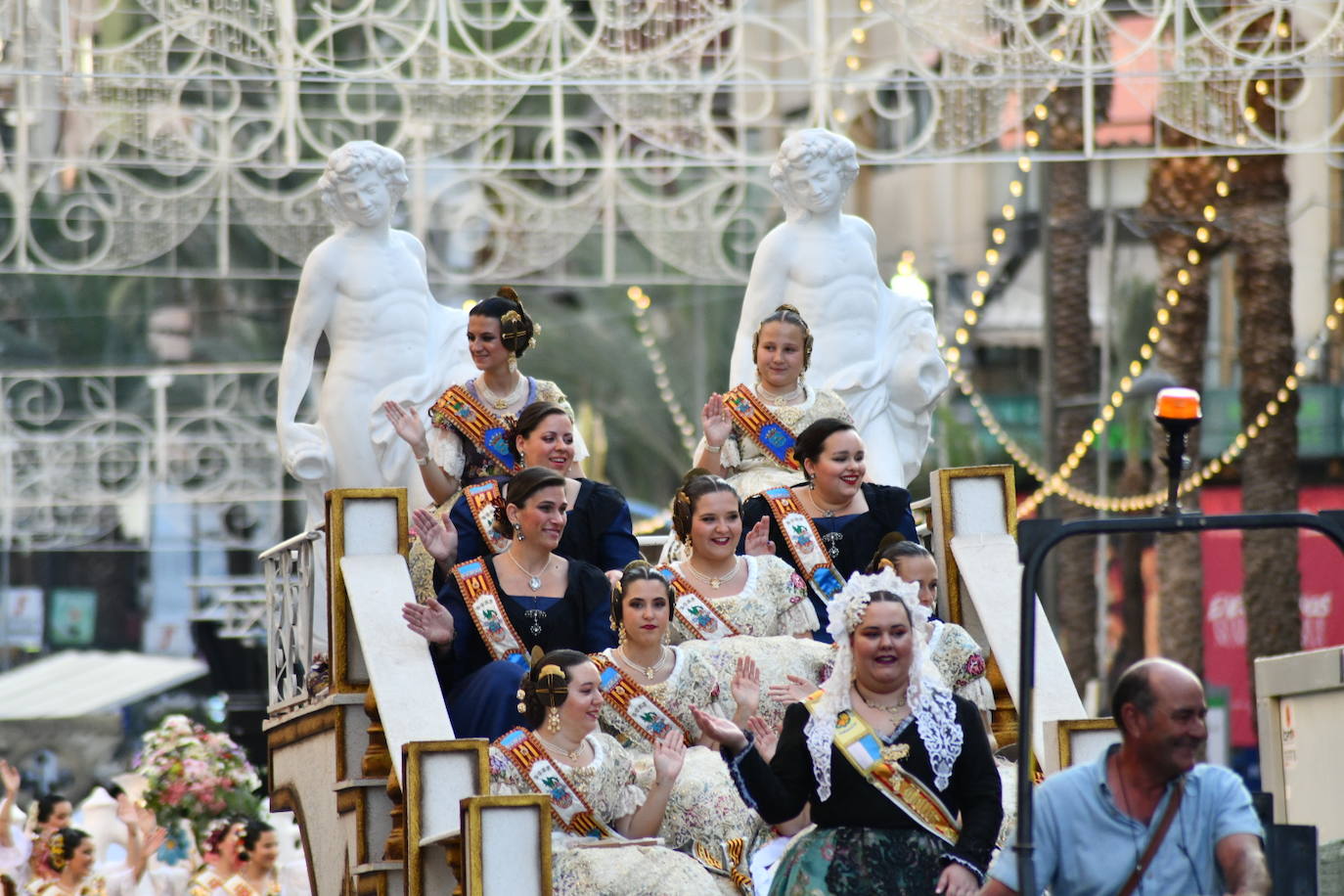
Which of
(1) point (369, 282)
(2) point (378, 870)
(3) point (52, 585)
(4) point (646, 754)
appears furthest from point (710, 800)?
(3) point (52, 585)

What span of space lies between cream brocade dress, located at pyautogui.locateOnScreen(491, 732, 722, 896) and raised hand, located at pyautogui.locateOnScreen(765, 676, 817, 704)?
2.55 ft

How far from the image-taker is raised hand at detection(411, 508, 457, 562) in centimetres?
1040

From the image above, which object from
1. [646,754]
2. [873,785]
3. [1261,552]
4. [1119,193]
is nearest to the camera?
[873,785]

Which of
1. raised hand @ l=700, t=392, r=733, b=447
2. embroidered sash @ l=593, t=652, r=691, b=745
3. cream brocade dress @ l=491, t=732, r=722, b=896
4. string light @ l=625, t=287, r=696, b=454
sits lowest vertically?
cream brocade dress @ l=491, t=732, r=722, b=896

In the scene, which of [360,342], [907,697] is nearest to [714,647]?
[907,697]

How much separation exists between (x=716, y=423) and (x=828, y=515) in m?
0.78

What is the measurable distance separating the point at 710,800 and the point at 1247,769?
65.2 ft

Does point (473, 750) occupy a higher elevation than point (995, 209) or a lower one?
lower

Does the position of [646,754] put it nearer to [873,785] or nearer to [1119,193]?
[873,785]

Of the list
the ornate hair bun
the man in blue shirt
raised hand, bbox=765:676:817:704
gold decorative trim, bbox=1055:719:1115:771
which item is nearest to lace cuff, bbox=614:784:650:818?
the ornate hair bun

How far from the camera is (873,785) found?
7.69 meters

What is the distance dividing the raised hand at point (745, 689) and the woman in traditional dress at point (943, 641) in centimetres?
81

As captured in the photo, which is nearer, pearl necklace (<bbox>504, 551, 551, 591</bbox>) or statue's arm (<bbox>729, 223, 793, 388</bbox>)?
pearl necklace (<bbox>504, 551, 551, 591</bbox>)

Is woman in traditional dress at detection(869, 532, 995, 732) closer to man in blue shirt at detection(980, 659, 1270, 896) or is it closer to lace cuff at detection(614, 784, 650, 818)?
lace cuff at detection(614, 784, 650, 818)
